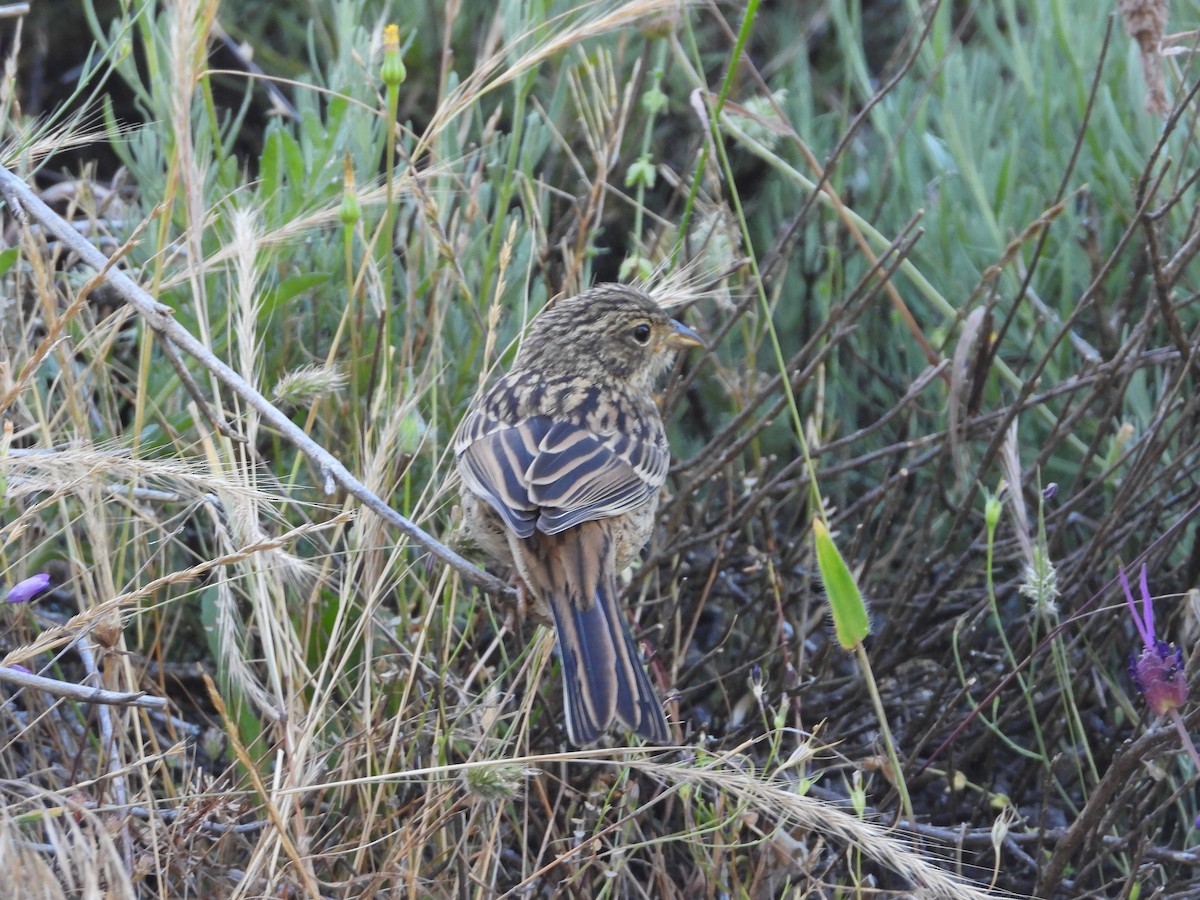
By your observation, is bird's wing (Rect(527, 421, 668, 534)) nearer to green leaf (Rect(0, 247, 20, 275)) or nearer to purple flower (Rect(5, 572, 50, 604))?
purple flower (Rect(5, 572, 50, 604))

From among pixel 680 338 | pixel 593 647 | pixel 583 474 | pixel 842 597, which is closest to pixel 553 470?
pixel 583 474

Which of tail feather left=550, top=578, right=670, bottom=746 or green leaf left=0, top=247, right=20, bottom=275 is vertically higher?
green leaf left=0, top=247, right=20, bottom=275

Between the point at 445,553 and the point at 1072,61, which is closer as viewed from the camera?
the point at 445,553

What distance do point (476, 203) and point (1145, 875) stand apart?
95.4 inches

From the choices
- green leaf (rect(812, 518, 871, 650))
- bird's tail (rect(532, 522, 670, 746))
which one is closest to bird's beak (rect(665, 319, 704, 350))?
bird's tail (rect(532, 522, 670, 746))

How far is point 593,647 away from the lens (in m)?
3.25

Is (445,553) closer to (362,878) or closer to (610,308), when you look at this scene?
(362,878)

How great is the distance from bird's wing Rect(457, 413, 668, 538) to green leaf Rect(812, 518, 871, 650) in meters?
0.73

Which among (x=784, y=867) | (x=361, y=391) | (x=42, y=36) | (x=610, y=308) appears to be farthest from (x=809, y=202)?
(x=42, y=36)

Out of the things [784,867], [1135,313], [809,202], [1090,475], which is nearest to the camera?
[784,867]

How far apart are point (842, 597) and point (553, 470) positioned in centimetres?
101

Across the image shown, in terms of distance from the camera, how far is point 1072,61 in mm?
5141

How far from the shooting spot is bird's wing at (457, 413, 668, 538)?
3463mm

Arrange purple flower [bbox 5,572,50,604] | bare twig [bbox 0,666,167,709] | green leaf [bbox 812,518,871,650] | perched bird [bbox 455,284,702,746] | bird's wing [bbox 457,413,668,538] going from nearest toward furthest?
bare twig [bbox 0,666,167,709] → green leaf [bbox 812,518,871,650] → purple flower [bbox 5,572,50,604] → perched bird [bbox 455,284,702,746] → bird's wing [bbox 457,413,668,538]
